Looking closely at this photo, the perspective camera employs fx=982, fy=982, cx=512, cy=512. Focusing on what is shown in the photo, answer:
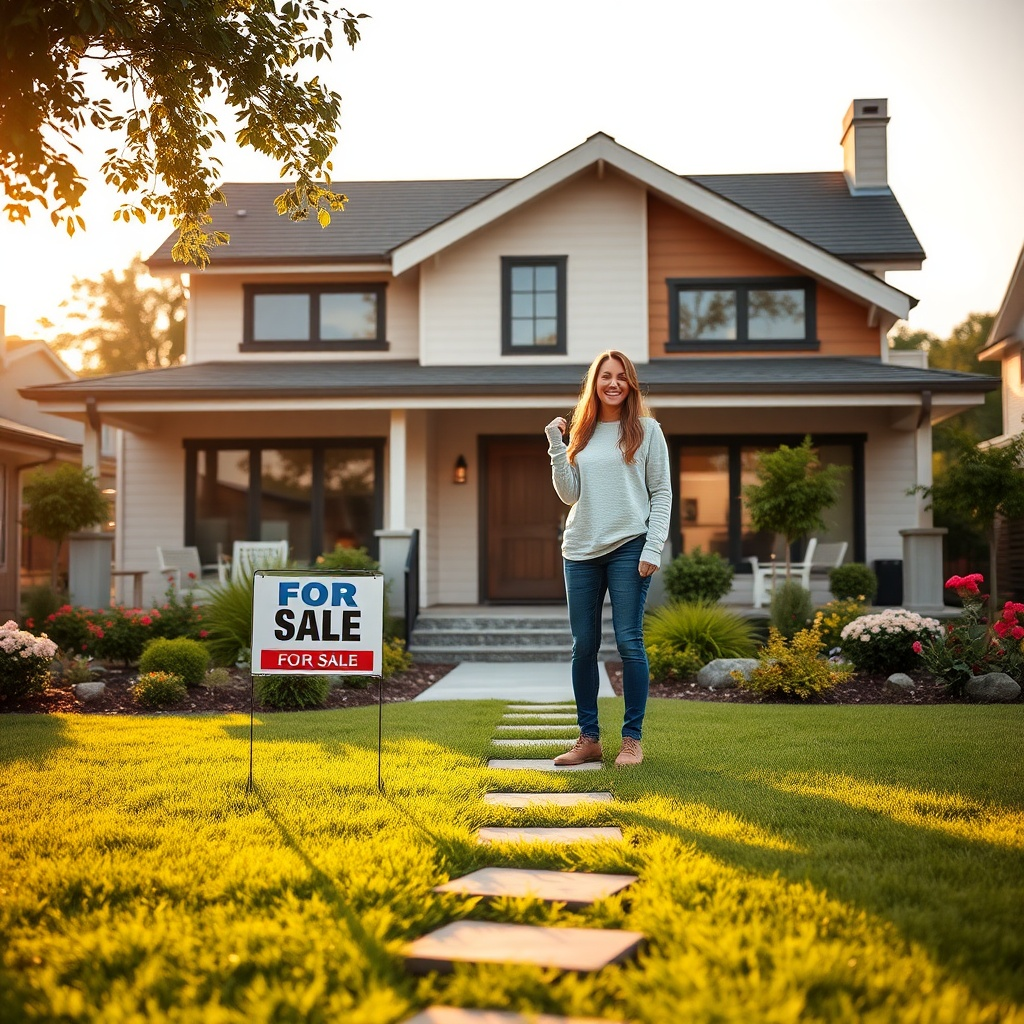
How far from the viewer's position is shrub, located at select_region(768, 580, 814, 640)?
9.67 meters

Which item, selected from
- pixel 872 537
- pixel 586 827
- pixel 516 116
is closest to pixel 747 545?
pixel 872 537

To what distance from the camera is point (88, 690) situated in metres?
7.53

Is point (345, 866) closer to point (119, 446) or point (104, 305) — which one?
point (119, 446)

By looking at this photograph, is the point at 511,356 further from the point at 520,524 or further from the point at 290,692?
the point at 290,692

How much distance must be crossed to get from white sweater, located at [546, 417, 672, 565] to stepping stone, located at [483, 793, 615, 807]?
1074mm

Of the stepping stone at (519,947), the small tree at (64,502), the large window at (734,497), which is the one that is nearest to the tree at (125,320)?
the small tree at (64,502)

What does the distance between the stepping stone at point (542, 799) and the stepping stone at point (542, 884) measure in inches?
32.7

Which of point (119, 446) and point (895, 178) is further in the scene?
point (895, 178)

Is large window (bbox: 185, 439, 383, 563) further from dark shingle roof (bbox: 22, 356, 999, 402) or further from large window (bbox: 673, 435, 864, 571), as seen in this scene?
large window (bbox: 673, 435, 864, 571)

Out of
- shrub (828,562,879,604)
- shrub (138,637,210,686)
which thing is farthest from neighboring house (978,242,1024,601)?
shrub (138,637,210,686)

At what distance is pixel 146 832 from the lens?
3.38 m

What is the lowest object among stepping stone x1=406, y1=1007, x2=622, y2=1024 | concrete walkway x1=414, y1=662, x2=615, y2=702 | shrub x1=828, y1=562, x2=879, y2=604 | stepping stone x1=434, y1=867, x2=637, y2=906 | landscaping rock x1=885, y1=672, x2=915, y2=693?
concrete walkway x1=414, y1=662, x2=615, y2=702

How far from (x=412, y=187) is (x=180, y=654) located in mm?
10230

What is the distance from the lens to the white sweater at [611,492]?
4.50 meters
